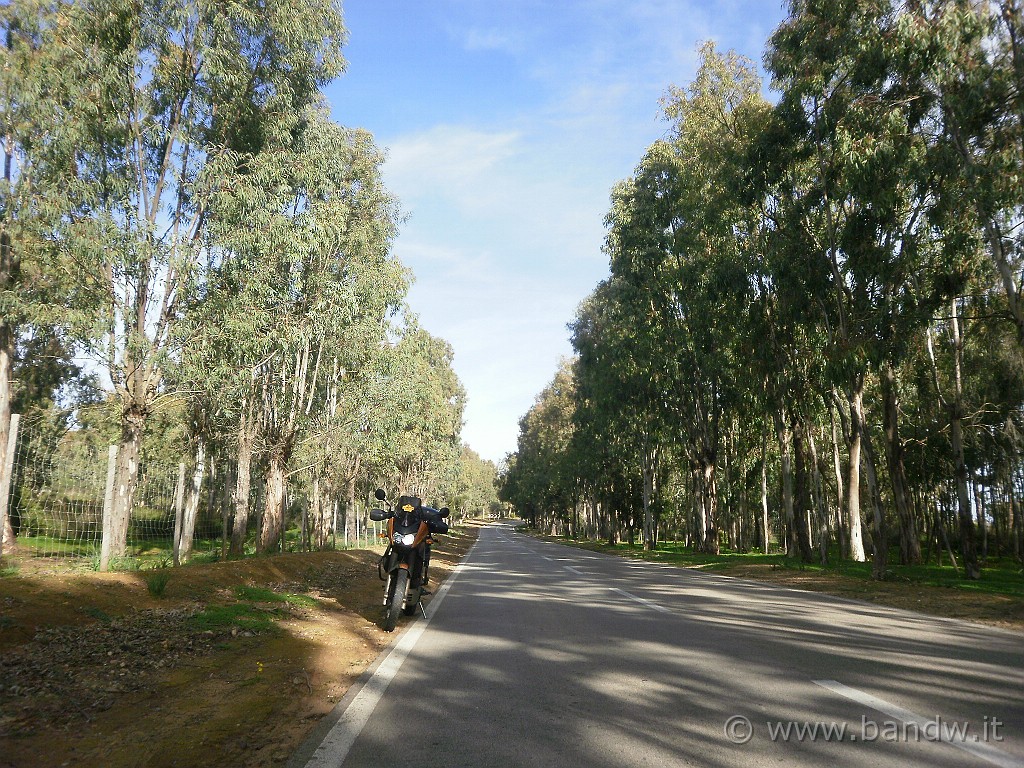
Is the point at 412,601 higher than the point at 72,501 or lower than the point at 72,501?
lower

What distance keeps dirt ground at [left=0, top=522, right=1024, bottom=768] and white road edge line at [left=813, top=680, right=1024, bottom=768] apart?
13.5ft

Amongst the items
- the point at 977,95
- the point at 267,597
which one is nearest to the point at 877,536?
the point at 977,95

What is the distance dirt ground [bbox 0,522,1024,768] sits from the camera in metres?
4.55

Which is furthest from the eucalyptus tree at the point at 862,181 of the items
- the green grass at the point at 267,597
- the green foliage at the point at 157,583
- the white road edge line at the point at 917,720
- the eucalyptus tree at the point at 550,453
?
the eucalyptus tree at the point at 550,453

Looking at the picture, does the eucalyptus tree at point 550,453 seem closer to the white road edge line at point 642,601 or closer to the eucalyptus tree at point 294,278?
the eucalyptus tree at point 294,278

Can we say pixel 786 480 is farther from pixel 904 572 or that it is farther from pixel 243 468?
pixel 243 468

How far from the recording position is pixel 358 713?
5172mm

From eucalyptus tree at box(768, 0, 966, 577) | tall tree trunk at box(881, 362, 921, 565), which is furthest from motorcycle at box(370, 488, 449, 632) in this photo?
tall tree trunk at box(881, 362, 921, 565)

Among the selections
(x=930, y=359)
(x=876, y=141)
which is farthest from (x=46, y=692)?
(x=930, y=359)

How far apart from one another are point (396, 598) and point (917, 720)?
6.31m

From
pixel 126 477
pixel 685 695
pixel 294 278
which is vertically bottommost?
pixel 685 695

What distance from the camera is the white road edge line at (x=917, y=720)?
13.0 ft

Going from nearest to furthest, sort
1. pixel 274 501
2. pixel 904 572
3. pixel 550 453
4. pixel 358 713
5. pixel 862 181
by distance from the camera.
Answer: pixel 358 713 < pixel 862 181 < pixel 274 501 < pixel 904 572 < pixel 550 453

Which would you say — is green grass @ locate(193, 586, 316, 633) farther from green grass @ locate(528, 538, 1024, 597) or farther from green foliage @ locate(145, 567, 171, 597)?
green grass @ locate(528, 538, 1024, 597)
